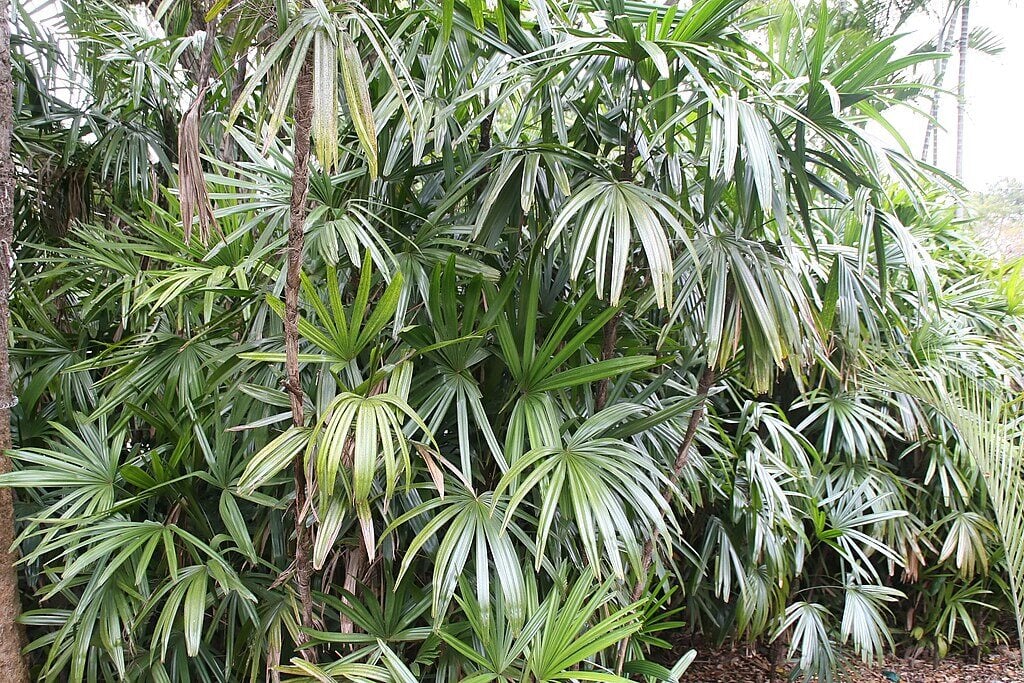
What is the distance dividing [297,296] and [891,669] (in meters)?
2.61

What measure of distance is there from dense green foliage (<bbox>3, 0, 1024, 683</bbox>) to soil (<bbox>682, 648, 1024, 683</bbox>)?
60cm

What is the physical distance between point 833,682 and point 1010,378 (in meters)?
1.31

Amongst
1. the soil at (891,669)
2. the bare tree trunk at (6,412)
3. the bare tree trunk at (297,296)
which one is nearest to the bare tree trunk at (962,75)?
the soil at (891,669)

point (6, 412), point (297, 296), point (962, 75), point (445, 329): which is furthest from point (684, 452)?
point (962, 75)

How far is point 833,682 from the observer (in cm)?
197

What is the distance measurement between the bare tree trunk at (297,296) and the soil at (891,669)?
1.59 metres

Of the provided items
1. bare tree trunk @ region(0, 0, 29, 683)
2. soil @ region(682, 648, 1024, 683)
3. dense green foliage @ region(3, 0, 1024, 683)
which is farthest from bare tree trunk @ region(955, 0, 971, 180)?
bare tree trunk @ region(0, 0, 29, 683)

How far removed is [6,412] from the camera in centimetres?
136

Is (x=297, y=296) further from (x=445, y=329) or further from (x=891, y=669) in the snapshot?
(x=891, y=669)

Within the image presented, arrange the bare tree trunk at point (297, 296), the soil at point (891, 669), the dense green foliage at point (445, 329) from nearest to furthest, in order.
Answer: the bare tree trunk at point (297, 296), the dense green foliage at point (445, 329), the soil at point (891, 669)

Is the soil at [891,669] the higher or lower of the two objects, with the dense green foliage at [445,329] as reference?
lower

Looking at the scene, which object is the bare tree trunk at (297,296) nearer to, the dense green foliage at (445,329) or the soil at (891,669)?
the dense green foliage at (445,329)

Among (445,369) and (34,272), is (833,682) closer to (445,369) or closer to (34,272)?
(445,369)

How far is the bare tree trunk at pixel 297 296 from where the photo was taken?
3.21 ft
